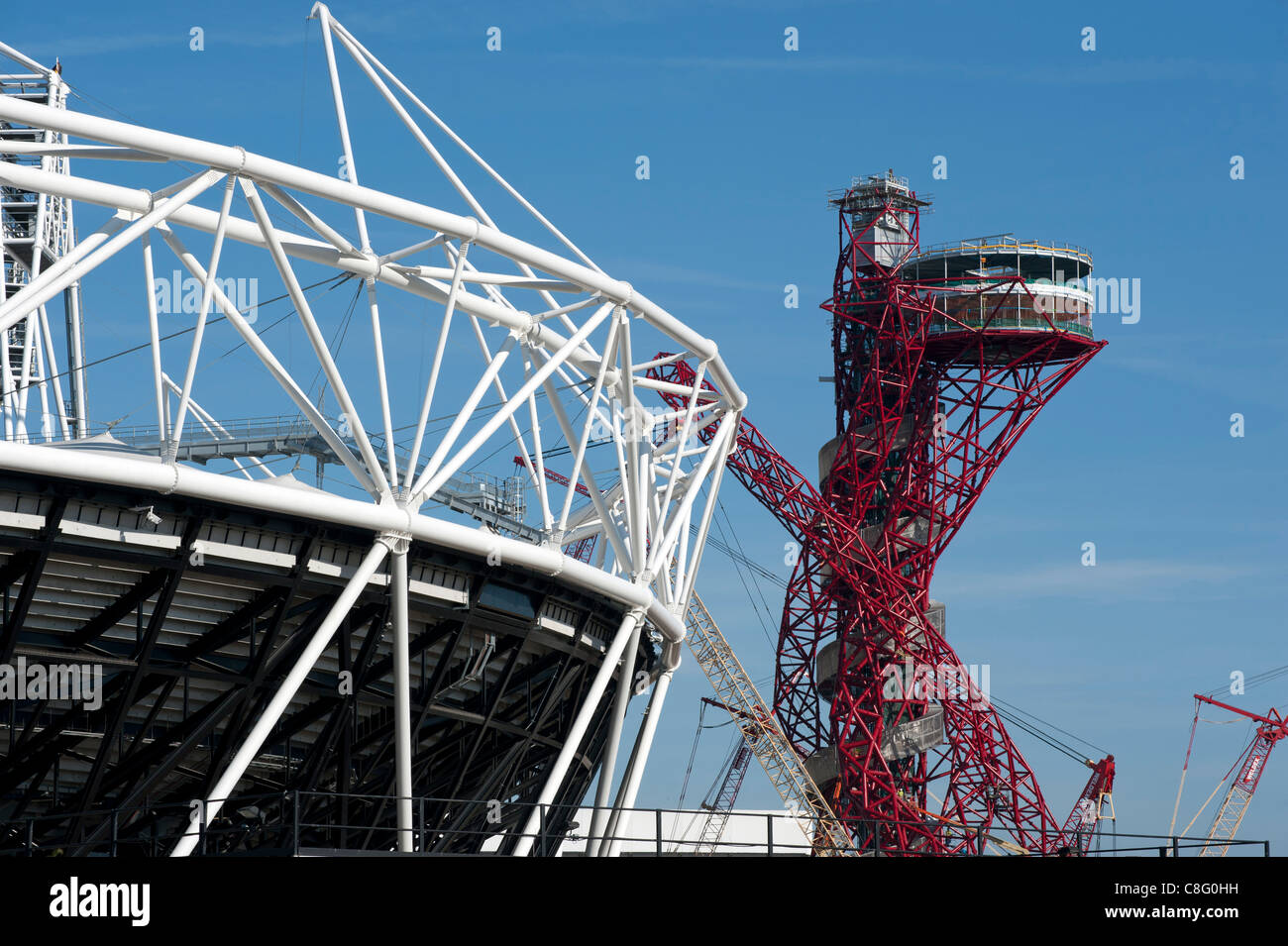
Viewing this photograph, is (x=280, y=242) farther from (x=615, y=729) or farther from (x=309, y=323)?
(x=615, y=729)

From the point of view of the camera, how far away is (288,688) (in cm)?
3089

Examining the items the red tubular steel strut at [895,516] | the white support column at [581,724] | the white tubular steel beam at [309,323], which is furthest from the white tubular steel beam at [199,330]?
the red tubular steel strut at [895,516]

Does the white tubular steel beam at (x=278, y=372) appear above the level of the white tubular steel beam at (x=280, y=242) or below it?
below

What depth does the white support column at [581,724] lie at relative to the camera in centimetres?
3684

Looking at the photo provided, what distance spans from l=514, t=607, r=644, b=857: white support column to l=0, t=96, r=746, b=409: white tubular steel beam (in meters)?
7.05

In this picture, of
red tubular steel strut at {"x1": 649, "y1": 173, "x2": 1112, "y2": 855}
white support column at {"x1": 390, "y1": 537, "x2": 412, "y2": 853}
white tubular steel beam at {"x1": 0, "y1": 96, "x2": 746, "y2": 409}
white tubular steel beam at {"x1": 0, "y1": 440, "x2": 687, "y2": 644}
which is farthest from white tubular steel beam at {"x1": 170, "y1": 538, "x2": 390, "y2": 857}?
red tubular steel strut at {"x1": 649, "y1": 173, "x2": 1112, "y2": 855}

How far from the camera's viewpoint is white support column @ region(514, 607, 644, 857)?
36.8 m

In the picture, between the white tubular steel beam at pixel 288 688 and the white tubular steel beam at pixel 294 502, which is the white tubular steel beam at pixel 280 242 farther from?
the white tubular steel beam at pixel 288 688

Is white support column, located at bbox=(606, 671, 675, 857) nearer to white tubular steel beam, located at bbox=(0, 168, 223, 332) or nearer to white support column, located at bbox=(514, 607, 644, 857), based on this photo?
white support column, located at bbox=(514, 607, 644, 857)

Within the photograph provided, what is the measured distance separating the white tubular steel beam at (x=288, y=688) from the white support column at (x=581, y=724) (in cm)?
698

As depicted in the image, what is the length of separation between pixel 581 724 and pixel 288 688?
27.6ft

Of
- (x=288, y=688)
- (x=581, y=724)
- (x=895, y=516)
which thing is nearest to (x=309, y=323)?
(x=288, y=688)
